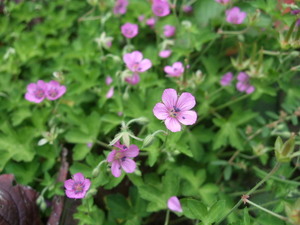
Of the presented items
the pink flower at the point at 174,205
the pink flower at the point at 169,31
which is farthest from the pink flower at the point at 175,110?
the pink flower at the point at 169,31

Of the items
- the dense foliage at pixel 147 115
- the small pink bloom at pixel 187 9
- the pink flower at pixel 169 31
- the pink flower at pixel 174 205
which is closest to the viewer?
the pink flower at pixel 174 205

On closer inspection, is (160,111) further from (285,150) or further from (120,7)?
(120,7)

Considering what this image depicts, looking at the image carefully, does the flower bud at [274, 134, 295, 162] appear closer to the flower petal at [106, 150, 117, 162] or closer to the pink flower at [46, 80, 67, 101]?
the flower petal at [106, 150, 117, 162]

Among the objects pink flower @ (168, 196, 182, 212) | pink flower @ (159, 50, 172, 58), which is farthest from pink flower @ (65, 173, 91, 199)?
pink flower @ (159, 50, 172, 58)

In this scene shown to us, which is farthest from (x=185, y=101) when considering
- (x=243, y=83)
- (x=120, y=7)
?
(x=120, y=7)

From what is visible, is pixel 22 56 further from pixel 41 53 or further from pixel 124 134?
pixel 124 134

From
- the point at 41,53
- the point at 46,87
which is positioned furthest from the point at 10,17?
the point at 46,87

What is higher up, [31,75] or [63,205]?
[31,75]

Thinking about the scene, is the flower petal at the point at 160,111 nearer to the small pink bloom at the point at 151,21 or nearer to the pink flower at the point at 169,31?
the pink flower at the point at 169,31
